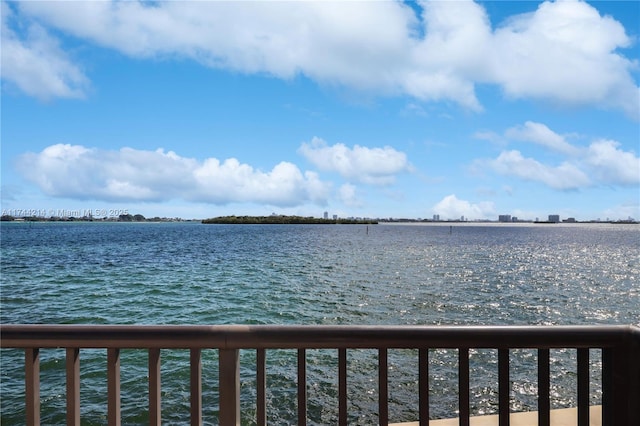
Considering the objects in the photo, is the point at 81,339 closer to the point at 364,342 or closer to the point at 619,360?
the point at 364,342

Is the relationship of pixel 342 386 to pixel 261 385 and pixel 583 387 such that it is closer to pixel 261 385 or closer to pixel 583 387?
pixel 261 385

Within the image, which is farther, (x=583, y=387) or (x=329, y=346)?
(x=583, y=387)

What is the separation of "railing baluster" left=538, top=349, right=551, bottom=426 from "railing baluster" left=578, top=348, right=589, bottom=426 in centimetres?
13

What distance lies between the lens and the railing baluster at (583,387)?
1.80m

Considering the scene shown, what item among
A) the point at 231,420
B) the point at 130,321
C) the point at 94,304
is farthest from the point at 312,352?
the point at 94,304

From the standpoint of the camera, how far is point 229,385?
70.0 inches

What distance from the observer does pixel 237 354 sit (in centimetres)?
178

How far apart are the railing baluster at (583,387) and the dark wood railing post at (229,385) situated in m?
1.56

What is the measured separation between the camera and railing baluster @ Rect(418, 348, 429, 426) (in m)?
1.77

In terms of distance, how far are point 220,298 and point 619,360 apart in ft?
51.0

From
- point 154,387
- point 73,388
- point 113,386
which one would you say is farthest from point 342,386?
point 73,388

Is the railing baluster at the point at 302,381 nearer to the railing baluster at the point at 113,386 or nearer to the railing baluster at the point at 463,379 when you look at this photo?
the railing baluster at the point at 463,379

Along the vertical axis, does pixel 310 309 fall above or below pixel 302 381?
below

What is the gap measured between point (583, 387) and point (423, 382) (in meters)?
0.75
